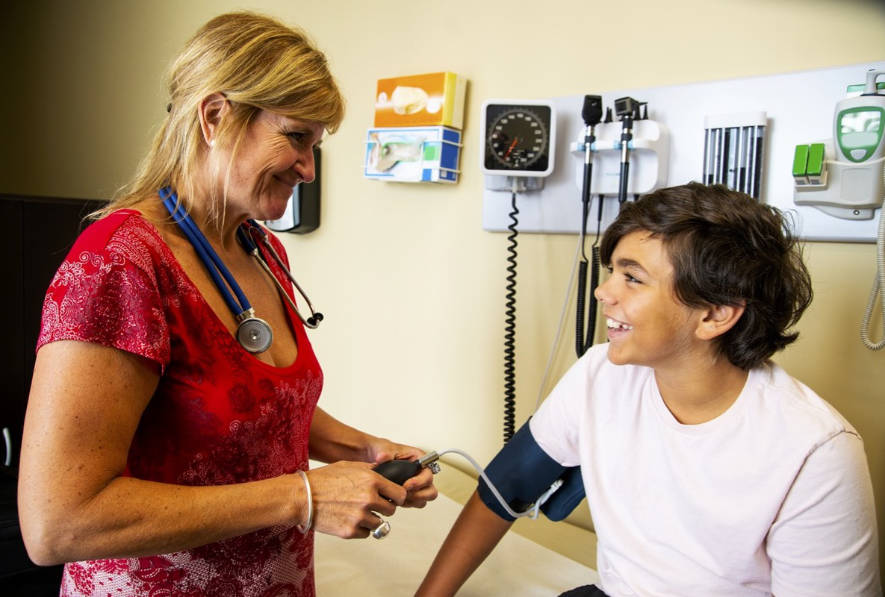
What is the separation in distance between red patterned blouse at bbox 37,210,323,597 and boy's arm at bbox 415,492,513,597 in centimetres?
30

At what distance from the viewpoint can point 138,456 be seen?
0.83 metres

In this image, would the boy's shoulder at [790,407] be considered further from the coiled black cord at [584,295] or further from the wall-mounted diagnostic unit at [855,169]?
the coiled black cord at [584,295]

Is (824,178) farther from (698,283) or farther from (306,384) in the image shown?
(306,384)

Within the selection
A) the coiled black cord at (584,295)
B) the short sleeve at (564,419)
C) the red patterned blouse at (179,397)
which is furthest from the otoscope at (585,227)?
the red patterned blouse at (179,397)

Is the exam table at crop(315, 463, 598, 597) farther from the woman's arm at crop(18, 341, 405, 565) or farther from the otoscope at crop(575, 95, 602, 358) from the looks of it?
the woman's arm at crop(18, 341, 405, 565)

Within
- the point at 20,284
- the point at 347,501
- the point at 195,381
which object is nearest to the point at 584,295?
the point at 347,501

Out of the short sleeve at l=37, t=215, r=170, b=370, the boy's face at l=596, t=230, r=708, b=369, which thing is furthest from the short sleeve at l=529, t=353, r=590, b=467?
the short sleeve at l=37, t=215, r=170, b=370

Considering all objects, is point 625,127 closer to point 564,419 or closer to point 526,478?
point 564,419

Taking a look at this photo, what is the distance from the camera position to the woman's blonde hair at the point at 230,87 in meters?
0.88

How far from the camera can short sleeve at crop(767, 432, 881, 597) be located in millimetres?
883

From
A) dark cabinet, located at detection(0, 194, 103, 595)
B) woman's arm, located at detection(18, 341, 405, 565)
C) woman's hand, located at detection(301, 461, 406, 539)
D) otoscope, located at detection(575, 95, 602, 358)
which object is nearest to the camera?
woman's arm, located at detection(18, 341, 405, 565)

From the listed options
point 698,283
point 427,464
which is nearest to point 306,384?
point 427,464

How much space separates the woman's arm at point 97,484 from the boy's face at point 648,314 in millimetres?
581

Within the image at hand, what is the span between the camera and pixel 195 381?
0.83 metres
